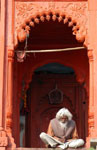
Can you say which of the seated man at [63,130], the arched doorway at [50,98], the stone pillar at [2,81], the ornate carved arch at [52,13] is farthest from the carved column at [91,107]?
the arched doorway at [50,98]

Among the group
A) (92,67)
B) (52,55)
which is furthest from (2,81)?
(52,55)

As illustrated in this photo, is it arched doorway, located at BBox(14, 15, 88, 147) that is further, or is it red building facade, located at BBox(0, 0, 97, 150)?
arched doorway, located at BBox(14, 15, 88, 147)

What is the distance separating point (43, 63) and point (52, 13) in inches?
96.7

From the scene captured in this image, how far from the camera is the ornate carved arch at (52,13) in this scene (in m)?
14.1

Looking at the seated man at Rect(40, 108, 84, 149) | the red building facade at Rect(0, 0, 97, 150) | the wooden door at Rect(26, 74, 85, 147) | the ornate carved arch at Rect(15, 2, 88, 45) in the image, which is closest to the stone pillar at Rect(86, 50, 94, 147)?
the red building facade at Rect(0, 0, 97, 150)

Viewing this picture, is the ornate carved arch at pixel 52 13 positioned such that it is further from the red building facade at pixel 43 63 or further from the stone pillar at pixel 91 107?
the stone pillar at pixel 91 107

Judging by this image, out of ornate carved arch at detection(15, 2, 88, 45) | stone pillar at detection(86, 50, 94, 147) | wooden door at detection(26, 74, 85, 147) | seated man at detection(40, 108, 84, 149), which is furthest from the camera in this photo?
wooden door at detection(26, 74, 85, 147)

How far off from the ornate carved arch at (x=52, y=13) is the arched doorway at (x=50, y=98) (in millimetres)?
3352

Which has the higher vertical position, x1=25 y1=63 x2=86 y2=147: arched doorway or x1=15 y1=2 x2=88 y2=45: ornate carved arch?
x1=15 y1=2 x2=88 y2=45: ornate carved arch

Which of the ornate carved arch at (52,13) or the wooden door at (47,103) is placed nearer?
the ornate carved arch at (52,13)

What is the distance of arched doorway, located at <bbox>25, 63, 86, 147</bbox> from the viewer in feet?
57.2

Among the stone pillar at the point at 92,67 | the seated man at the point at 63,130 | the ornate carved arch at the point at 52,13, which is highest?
the ornate carved arch at the point at 52,13

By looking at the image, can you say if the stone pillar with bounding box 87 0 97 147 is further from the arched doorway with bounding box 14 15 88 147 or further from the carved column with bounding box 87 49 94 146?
the arched doorway with bounding box 14 15 88 147

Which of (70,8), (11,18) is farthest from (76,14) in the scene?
(11,18)
